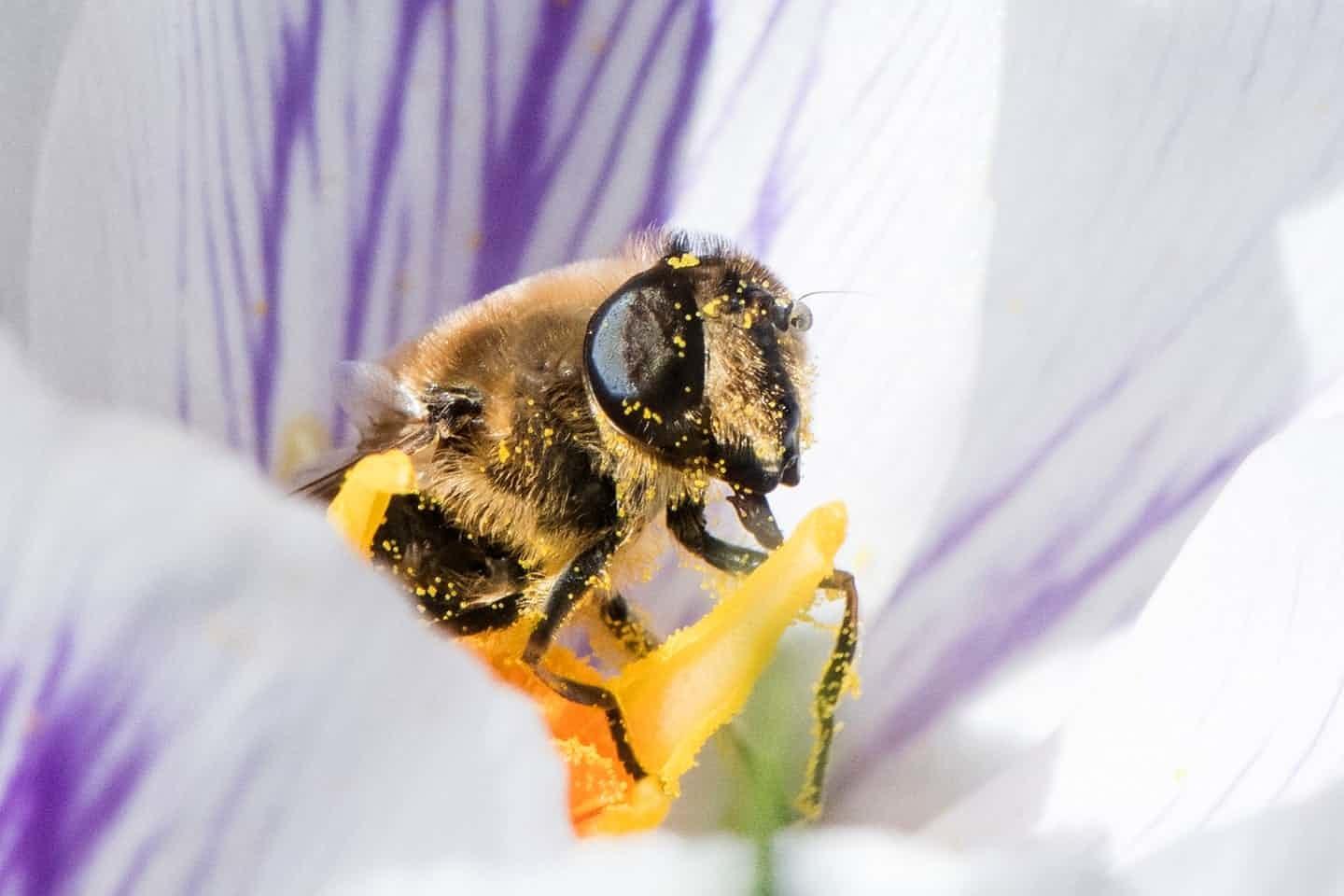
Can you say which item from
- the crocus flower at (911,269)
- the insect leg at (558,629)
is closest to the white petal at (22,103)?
the crocus flower at (911,269)

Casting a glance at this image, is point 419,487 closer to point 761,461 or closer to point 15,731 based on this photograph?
point 761,461

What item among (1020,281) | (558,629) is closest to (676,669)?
(558,629)

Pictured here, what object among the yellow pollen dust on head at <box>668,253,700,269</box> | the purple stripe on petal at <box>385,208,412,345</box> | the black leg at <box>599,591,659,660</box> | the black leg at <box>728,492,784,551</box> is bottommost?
the black leg at <box>599,591,659,660</box>

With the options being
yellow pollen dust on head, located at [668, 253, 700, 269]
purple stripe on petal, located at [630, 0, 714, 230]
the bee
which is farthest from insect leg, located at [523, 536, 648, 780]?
purple stripe on petal, located at [630, 0, 714, 230]

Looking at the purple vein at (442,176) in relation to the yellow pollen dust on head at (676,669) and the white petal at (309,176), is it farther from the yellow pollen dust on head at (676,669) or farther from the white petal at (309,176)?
the yellow pollen dust on head at (676,669)

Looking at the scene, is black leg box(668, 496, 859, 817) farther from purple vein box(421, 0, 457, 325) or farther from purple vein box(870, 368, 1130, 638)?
purple vein box(421, 0, 457, 325)

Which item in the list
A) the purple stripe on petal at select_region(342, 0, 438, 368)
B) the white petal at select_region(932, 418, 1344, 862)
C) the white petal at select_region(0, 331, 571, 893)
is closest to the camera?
the white petal at select_region(0, 331, 571, 893)

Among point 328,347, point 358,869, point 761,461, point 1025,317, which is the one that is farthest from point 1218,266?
point 358,869
